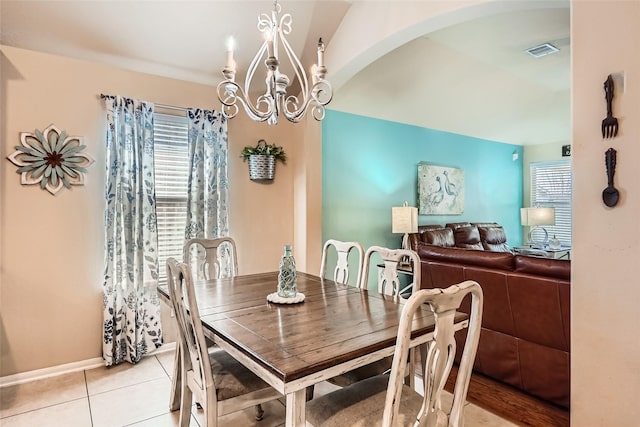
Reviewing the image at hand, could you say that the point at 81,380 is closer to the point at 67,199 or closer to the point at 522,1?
the point at 67,199

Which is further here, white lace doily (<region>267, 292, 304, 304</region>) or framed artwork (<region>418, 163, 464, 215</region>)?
framed artwork (<region>418, 163, 464, 215</region>)

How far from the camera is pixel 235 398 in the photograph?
5.18 feet

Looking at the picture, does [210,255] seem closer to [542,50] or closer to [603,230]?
[603,230]

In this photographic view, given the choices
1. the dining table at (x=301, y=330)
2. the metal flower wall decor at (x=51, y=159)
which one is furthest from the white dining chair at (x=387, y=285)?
the metal flower wall decor at (x=51, y=159)

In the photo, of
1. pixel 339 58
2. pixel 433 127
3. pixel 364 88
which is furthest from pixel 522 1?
pixel 433 127

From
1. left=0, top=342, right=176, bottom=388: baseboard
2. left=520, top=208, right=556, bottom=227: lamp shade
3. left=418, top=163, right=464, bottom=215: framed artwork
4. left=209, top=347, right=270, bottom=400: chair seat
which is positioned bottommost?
left=0, top=342, right=176, bottom=388: baseboard

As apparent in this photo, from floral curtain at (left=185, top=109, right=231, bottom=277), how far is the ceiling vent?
3439 millimetres

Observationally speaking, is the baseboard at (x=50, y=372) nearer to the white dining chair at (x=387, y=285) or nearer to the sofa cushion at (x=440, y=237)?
the white dining chair at (x=387, y=285)

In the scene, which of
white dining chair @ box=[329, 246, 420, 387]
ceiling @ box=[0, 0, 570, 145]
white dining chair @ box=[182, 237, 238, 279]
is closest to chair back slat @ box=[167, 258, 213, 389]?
white dining chair @ box=[329, 246, 420, 387]

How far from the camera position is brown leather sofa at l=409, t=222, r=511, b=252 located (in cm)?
464

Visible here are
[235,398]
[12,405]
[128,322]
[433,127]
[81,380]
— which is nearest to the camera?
[235,398]

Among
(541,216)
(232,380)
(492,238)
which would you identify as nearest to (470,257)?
(232,380)

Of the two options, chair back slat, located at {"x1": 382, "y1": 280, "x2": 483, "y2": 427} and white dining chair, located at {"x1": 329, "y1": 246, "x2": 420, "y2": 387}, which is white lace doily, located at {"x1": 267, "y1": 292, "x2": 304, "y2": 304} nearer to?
white dining chair, located at {"x1": 329, "y1": 246, "x2": 420, "y2": 387}

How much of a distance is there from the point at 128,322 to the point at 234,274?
1001 millimetres
